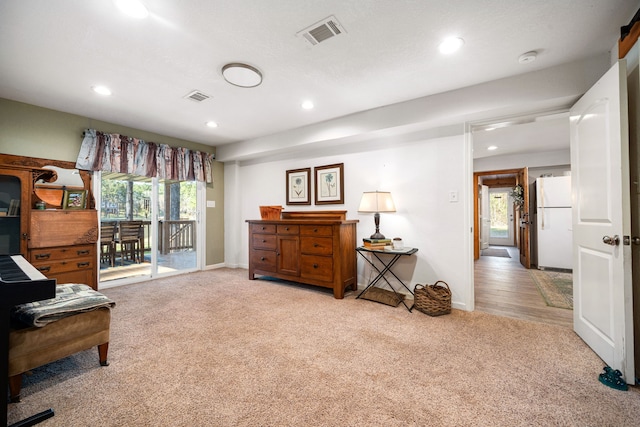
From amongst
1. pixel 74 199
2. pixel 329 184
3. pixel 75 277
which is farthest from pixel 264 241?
pixel 74 199

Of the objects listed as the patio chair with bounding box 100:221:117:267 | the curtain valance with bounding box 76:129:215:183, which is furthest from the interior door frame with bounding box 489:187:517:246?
the patio chair with bounding box 100:221:117:267

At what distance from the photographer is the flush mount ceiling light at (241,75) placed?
7.70 feet

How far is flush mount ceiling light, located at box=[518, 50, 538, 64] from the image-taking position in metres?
2.12

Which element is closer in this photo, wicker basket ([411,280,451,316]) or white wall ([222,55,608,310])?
white wall ([222,55,608,310])

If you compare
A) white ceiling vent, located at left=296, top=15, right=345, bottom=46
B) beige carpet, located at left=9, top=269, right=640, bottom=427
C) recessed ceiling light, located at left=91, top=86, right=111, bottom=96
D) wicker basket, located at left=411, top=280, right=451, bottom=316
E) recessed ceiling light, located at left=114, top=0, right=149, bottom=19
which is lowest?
beige carpet, located at left=9, top=269, right=640, bottom=427

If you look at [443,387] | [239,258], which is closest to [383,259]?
[443,387]

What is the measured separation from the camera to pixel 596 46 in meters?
2.05

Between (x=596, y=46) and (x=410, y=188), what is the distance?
1903 mm

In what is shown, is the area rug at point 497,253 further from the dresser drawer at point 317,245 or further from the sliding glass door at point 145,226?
the sliding glass door at point 145,226

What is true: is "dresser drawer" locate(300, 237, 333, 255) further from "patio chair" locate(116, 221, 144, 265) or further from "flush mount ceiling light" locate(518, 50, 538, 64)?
"patio chair" locate(116, 221, 144, 265)

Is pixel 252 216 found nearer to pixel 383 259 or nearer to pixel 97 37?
pixel 383 259

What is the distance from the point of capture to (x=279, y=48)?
2094mm

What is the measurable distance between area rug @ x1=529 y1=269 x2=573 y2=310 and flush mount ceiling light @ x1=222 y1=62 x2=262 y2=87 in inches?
158

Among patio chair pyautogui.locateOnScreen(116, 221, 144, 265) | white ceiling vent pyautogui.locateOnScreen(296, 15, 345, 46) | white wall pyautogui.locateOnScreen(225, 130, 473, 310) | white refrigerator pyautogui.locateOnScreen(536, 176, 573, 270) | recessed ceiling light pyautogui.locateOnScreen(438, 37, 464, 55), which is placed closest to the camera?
white ceiling vent pyautogui.locateOnScreen(296, 15, 345, 46)
